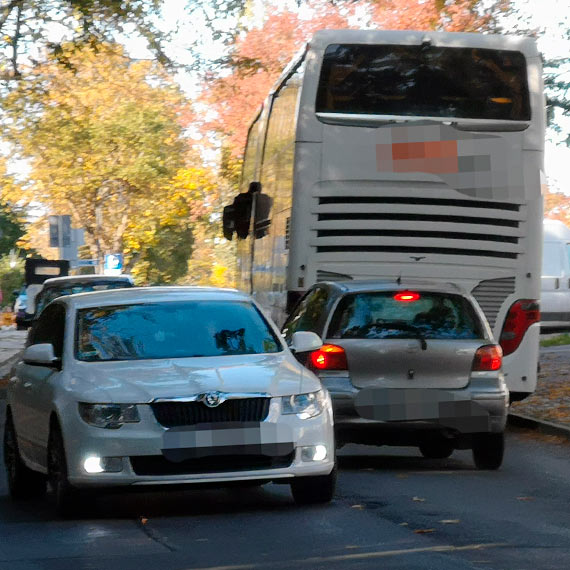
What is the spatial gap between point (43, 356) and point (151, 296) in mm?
954

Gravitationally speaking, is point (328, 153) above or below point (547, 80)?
below

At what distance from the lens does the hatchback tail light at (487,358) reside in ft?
40.6

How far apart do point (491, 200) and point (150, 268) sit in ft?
249

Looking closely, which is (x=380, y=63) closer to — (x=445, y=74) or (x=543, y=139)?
(x=445, y=74)

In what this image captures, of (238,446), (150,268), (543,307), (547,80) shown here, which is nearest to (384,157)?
(238,446)

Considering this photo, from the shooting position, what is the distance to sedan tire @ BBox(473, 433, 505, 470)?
12.6 meters

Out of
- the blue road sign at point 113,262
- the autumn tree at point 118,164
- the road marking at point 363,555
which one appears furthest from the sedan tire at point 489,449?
the autumn tree at point 118,164

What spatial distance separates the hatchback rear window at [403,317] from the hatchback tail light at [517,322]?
326cm

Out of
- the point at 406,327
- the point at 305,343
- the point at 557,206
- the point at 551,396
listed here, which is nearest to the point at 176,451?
the point at 305,343

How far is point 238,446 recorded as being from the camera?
9562 millimetres

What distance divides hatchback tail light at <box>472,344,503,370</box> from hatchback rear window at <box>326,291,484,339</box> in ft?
0.50

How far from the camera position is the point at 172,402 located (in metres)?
9.48

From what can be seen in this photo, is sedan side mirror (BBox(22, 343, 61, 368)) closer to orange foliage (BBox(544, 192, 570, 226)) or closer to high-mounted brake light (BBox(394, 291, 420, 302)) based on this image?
high-mounted brake light (BBox(394, 291, 420, 302))

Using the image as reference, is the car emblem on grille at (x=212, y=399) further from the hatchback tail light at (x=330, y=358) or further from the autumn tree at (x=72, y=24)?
the autumn tree at (x=72, y=24)
